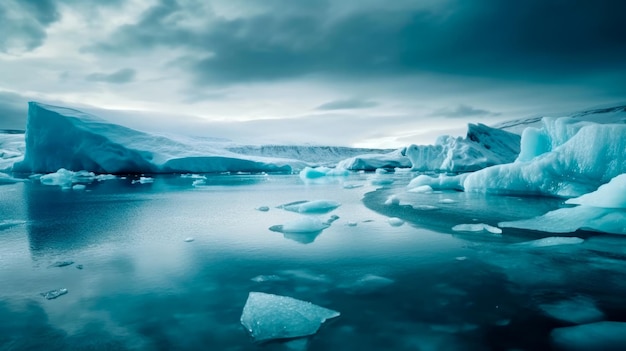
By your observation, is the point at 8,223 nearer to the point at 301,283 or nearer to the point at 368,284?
the point at 301,283

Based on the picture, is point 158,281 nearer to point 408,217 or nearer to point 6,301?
point 6,301

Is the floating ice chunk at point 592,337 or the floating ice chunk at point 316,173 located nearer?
the floating ice chunk at point 592,337

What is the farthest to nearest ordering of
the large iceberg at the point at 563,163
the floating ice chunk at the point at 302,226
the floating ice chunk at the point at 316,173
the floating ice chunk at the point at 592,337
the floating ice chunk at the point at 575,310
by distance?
the floating ice chunk at the point at 316,173 → the large iceberg at the point at 563,163 → the floating ice chunk at the point at 302,226 → the floating ice chunk at the point at 575,310 → the floating ice chunk at the point at 592,337

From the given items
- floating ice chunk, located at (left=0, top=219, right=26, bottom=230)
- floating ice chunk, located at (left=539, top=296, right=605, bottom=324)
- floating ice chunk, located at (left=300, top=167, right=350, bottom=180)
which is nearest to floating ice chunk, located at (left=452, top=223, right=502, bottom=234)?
floating ice chunk, located at (left=539, top=296, right=605, bottom=324)

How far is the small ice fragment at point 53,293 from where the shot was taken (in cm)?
296

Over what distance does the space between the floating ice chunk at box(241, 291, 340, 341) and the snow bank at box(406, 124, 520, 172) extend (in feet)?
84.9

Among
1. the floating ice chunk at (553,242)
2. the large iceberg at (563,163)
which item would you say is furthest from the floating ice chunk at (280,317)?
the large iceberg at (563,163)

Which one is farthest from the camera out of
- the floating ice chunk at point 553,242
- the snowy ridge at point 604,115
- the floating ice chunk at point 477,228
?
the snowy ridge at point 604,115

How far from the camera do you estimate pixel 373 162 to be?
39.4m

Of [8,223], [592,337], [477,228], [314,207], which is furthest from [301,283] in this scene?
[8,223]

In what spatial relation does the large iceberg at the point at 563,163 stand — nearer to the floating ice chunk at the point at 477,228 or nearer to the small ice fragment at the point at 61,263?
the floating ice chunk at the point at 477,228

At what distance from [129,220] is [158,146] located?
68.0ft

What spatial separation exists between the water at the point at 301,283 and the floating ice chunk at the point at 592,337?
93mm

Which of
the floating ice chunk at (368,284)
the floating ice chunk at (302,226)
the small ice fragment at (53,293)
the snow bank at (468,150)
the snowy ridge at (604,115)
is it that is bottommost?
the small ice fragment at (53,293)
